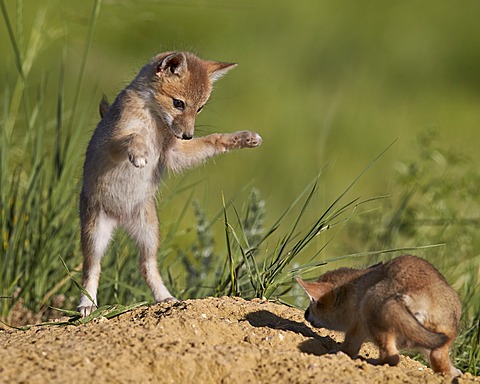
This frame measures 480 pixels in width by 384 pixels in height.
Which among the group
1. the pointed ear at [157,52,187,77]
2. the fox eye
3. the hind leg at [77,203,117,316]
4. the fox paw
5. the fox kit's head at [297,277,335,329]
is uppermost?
the pointed ear at [157,52,187,77]

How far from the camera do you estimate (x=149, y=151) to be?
21.3 feet

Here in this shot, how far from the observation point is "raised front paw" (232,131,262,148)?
661 cm

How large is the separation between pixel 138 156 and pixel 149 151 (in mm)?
437

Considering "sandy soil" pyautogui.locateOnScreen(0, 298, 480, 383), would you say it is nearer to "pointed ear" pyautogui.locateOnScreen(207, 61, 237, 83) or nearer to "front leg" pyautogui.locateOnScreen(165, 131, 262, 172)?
"front leg" pyautogui.locateOnScreen(165, 131, 262, 172)

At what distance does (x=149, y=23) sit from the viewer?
16.8m

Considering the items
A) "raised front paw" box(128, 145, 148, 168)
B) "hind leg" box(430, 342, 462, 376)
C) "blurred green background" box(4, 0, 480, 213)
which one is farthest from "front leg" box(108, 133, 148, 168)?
"blurred green background" box(4, 0, 480, 213)

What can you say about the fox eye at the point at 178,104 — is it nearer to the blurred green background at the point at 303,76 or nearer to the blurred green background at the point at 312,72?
the blurred green background at the point at 303,76

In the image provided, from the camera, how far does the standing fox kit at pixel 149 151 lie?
6.61m

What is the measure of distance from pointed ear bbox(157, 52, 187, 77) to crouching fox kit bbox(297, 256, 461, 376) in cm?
229

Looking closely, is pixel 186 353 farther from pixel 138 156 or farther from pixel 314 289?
pixel 138 156

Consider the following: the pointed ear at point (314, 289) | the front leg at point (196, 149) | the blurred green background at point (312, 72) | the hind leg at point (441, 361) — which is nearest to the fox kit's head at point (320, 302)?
the pointed ear at point (314, 289)

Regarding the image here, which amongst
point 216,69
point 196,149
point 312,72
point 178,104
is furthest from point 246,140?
point 312,72

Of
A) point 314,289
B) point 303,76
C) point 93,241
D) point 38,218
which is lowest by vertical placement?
point 303,76

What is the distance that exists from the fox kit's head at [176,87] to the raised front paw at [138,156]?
571mm
